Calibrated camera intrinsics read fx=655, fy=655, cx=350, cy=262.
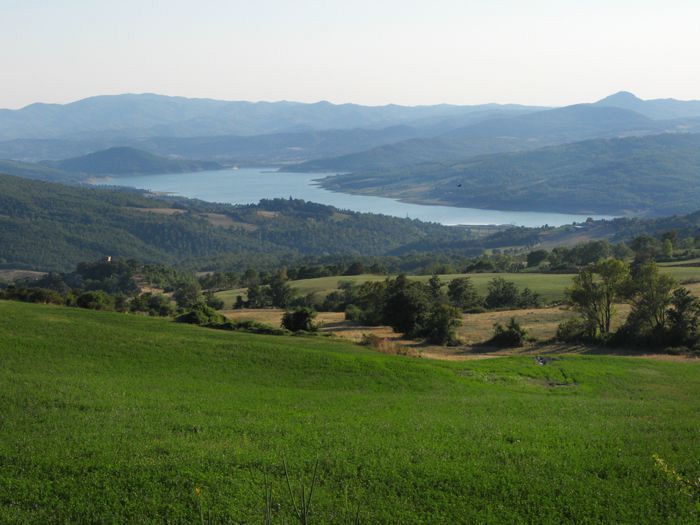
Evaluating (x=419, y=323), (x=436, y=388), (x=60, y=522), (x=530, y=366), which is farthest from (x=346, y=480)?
(x=419, y=323)

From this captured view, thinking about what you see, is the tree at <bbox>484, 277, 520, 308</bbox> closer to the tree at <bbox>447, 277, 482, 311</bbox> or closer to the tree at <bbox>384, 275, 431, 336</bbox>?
the tree at <bbox>447, 277, 482, 311</bbox>

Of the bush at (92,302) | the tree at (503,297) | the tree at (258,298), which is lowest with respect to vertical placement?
the tree at (258,298)

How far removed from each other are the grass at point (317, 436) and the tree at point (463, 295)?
33.6 m

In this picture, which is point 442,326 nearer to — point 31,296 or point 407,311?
point 407,311

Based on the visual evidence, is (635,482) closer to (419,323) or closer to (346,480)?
(346,480)

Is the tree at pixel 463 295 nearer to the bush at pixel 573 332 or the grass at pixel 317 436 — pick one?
→ the bush at pixel 573 332

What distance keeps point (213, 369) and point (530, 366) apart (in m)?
13.9

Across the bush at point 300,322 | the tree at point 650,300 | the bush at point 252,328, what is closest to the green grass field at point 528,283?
the tree at point 650,300

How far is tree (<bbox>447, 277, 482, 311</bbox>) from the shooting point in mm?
60925

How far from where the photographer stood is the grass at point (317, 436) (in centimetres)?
1291

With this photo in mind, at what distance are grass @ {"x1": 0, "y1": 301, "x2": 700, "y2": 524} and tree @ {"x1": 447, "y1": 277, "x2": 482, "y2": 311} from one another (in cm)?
3365

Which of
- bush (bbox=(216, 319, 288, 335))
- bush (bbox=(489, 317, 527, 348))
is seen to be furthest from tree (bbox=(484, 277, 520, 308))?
bush (bbox=(216, 319, 288, 335))

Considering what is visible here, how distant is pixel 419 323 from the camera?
42906 millimetres

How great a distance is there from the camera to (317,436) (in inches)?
645
